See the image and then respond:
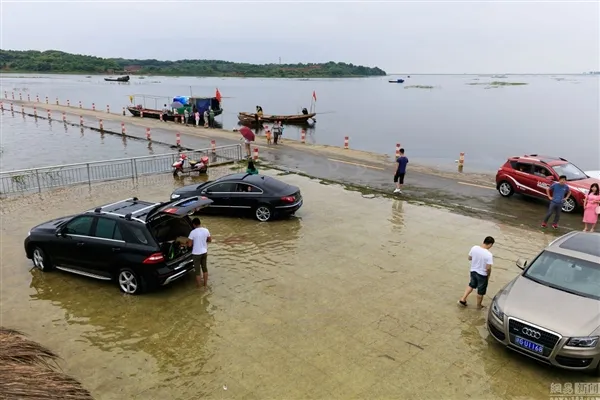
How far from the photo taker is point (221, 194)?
1472 cm

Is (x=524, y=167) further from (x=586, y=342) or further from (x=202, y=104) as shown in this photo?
(x=202, y=104)

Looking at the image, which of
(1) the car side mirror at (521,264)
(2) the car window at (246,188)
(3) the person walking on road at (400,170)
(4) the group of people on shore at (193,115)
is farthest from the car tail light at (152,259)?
(4) the group of people on shore at (193,115)

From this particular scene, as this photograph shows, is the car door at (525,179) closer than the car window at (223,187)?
No

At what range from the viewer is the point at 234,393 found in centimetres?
653

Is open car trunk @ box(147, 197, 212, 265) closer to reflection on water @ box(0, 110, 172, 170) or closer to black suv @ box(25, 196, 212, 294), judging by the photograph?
black suv @ box(25, 196, 212, 294)

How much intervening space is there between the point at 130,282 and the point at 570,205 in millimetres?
14719

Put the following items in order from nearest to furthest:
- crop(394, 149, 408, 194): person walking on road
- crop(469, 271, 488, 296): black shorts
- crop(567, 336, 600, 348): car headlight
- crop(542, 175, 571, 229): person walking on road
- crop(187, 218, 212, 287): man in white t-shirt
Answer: crop(567, 336, 600, 348): car headlight
crop(469, 271, 488, 296): black shorts
crop(187, 218, 212, 287): man in white t-shirt
crop(542, 175, 571, 229): person walking on road
crop(394, 149, 408, 194): person walking on road

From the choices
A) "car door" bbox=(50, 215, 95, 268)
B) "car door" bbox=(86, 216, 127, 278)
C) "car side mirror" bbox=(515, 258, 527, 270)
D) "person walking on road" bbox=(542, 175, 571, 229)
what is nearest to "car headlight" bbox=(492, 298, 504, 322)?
"car side mirror" bbox=(515, 258, 527, 270)

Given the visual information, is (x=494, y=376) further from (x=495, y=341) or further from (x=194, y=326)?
(x=194, y=326)

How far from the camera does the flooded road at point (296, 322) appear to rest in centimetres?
677

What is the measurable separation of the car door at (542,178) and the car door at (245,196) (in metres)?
10.5

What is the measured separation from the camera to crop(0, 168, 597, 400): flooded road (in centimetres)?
677

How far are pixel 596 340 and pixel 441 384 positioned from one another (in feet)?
7.59

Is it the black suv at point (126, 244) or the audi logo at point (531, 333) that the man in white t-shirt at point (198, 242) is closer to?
the black suv at point (126, 244)
